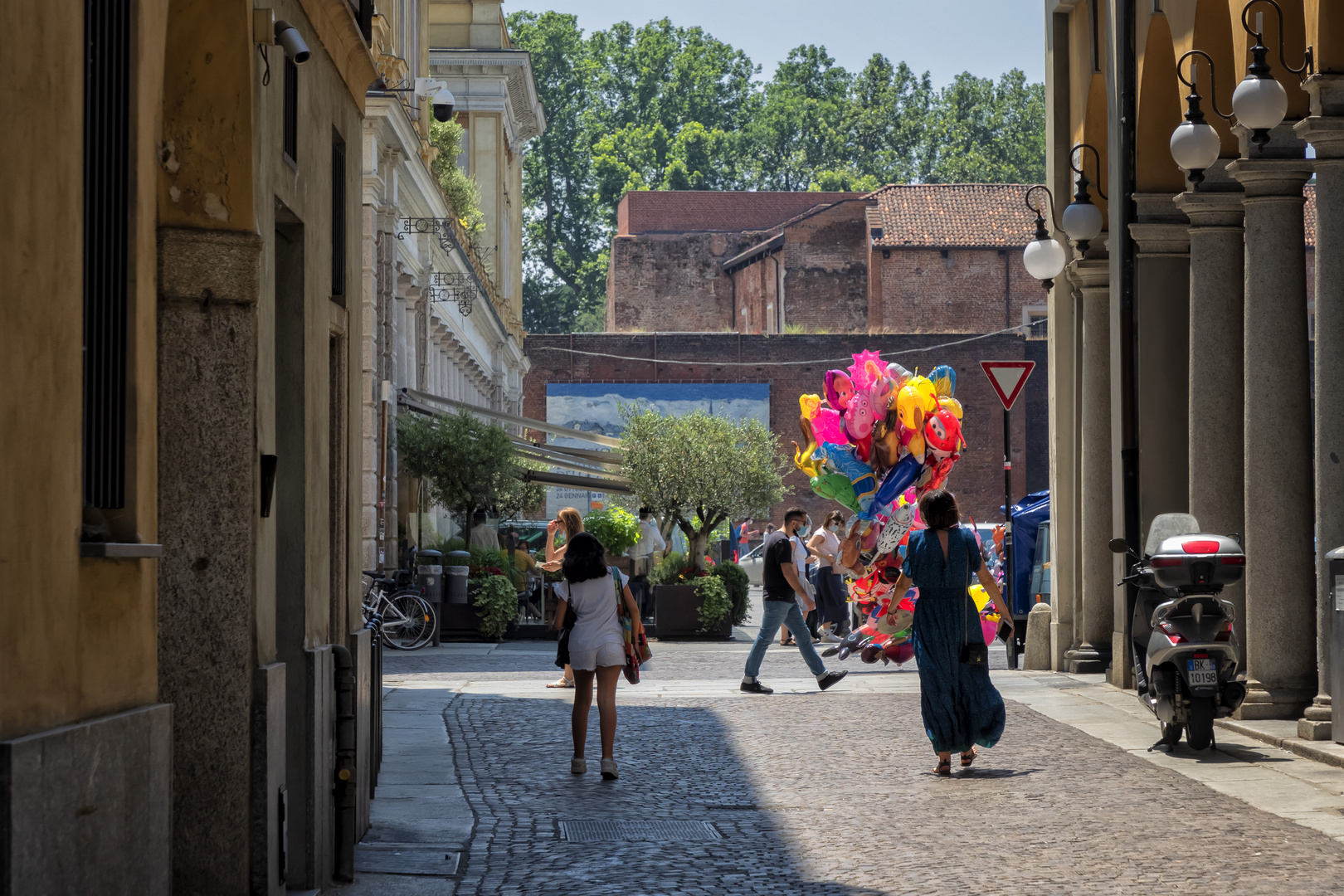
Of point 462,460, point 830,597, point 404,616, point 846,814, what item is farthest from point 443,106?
point 846,814

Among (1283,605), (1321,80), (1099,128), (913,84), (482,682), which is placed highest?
(913,84)

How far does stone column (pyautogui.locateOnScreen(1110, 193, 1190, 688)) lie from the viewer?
1381 cm

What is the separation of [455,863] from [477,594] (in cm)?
1468

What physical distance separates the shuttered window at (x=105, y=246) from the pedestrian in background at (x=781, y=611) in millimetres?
9913

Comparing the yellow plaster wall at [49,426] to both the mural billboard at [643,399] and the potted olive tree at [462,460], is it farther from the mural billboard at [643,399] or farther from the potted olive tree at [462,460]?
the mural billboard at [643,399]

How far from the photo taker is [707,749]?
10945 mm

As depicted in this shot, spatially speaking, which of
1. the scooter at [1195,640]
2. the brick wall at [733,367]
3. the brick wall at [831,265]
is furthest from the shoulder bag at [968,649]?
the brick wall at [831,265]

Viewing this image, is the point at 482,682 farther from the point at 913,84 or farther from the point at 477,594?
the point at 913,84

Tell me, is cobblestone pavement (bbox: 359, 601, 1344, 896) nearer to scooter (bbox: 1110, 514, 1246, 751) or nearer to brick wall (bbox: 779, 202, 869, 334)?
scooter (bbox: 1110, 514, 1246, 751)

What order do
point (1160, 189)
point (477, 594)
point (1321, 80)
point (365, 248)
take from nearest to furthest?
1. point (1321, 80)
2. point (1160, 189)
3. point (477, 594)
4. point (365, 248)

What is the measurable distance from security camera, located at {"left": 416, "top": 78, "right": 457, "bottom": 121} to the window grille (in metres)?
19.9

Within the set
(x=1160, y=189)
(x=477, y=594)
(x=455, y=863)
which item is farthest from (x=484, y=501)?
(x=455, y=863)

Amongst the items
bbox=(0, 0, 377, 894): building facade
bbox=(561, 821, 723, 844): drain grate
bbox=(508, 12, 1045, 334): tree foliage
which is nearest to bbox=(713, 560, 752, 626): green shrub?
bbox=(561, 821, 723, 844): drain grate

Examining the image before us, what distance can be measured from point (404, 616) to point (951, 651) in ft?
37.8
